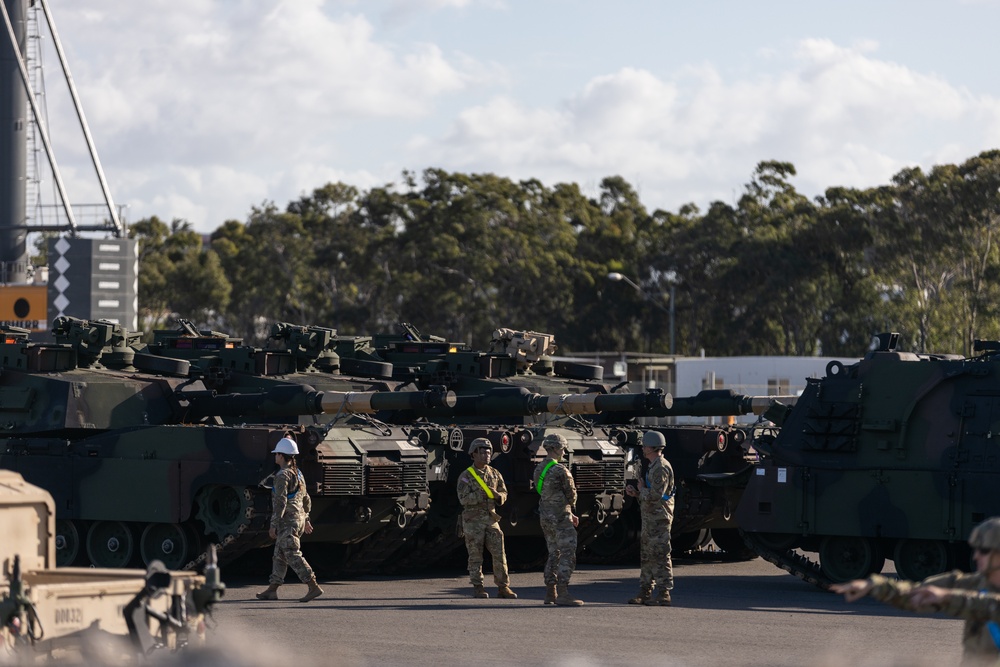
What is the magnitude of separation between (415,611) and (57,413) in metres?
5.43

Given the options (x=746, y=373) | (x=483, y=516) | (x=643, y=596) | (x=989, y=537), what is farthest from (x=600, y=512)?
(x=746, y=373)

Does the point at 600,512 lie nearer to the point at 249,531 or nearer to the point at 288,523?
the point at 249,531

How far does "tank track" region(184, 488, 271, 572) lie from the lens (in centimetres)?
1678

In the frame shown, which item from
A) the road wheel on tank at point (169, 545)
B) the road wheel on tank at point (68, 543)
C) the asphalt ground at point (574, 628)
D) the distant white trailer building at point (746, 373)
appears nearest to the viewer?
the asphalt ground at point (574, 628)

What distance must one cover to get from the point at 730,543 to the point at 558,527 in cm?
714

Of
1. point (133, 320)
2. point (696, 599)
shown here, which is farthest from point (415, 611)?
point (133, 320)

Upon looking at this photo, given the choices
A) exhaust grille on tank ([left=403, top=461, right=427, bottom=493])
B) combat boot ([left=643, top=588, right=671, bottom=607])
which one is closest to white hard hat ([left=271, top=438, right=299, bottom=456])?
exhaust grille on tank ([left=403, top=461, right=427, bottom=493])

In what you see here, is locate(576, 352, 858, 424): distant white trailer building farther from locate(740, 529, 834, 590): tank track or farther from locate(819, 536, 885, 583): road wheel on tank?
locate(819, 536, 885, 583): road wheel on tank

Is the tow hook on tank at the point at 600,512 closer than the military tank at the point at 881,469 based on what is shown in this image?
No

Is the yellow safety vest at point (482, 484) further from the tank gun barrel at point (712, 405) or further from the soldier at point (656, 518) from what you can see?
the tank gun barrel at point (712, 405)

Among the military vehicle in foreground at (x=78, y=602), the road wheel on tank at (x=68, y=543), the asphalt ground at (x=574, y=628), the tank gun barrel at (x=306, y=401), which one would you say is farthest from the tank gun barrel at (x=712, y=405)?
the military vehicle in foreground at (x=78, y=602)

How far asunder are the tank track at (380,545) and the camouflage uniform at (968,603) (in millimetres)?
11181

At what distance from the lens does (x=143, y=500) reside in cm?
1738

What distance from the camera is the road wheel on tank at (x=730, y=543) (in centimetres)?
2166
